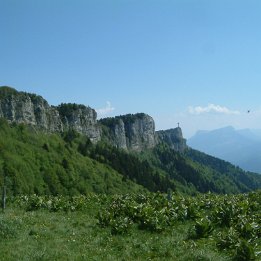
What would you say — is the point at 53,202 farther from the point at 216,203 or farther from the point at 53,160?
the point at 53,160

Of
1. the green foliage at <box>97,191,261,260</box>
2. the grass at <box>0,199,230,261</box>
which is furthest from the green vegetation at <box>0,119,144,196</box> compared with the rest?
the grass at <box>0,199,230,261</box>

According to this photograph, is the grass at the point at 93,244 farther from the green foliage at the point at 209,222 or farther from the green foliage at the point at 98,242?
the green foliage at the point at 209,222

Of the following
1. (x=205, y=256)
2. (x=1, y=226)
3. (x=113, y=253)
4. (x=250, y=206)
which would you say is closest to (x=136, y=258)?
(x=113, y=253)

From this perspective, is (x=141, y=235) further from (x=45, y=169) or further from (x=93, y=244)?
(x=45, y=169)

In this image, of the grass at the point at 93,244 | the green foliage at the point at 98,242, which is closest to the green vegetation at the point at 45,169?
the green foliage at the point at 98,242

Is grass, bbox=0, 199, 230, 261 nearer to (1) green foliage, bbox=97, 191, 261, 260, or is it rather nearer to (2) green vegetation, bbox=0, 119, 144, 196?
(1) green foliage, bbox=97, 191, 261, 260

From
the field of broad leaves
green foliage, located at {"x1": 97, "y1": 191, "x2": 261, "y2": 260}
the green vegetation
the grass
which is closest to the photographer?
the grass

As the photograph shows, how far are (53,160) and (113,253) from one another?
162 m

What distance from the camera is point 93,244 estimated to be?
64.2 ft

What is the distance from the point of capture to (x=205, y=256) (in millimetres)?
16719

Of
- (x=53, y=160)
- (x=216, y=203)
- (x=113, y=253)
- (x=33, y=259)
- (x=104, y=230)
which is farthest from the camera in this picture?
(x=53, y=160)

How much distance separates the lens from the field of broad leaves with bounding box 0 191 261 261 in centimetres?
1733

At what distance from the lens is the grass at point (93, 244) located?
17.2 m

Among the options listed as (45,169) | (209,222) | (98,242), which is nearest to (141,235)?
(98,242)
